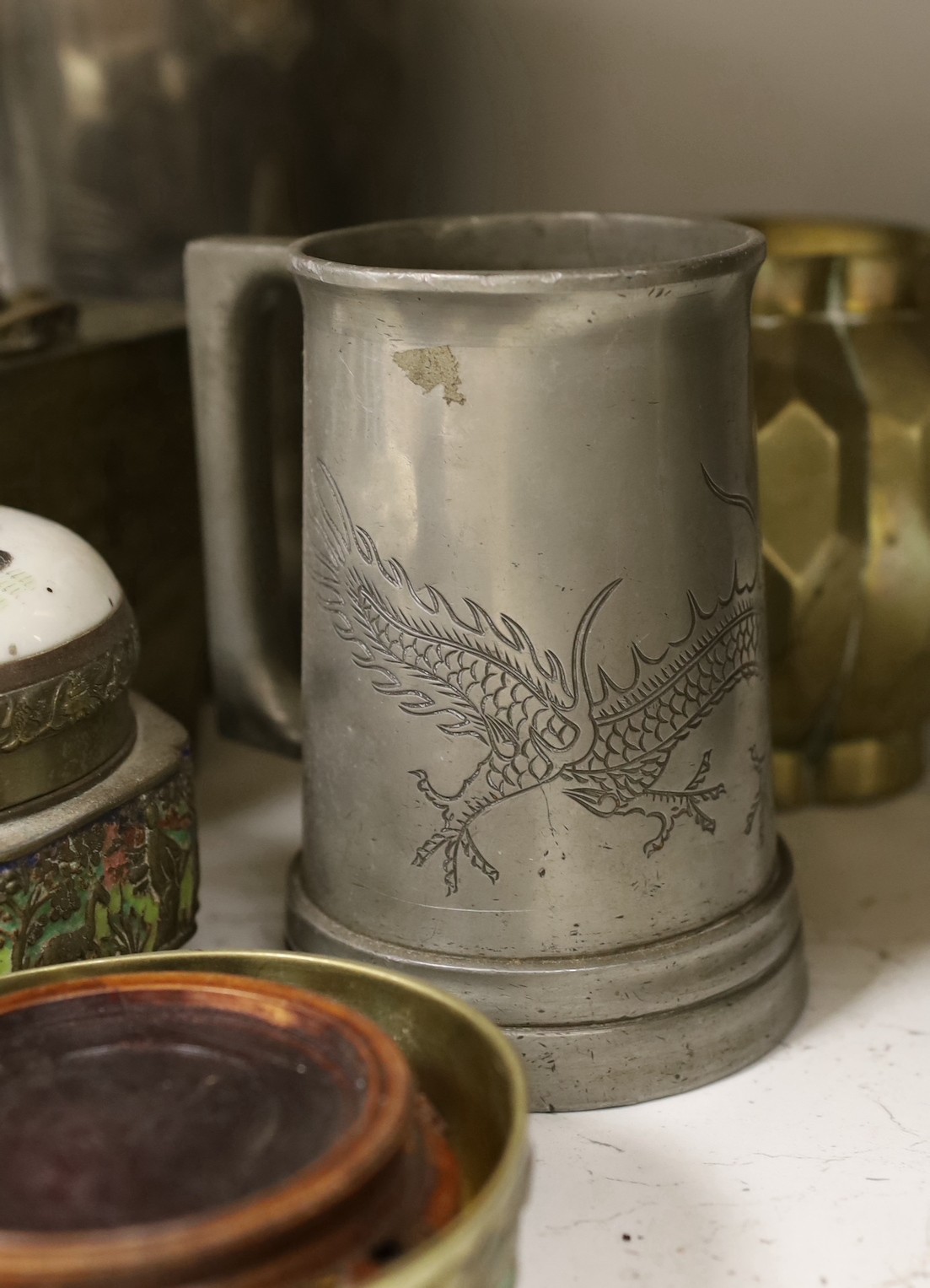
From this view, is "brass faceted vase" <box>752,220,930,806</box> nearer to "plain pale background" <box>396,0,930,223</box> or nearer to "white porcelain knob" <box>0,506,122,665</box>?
"plain pale background" <box>396,0,930,223</box>

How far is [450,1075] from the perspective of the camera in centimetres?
44

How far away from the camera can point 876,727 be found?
0.74 m

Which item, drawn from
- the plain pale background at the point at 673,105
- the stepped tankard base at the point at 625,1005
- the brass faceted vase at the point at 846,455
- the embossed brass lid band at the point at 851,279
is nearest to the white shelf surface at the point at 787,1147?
the stepped tankard base at the point at 625,1005

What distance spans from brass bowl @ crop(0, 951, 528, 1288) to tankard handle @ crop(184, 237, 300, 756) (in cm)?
18

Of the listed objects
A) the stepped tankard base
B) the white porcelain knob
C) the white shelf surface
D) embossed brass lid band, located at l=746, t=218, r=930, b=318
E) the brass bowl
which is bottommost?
the white shelf surface

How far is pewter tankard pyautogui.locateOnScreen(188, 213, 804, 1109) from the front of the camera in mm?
481

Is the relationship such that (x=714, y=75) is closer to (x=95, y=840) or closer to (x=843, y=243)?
(x=843, y=243)

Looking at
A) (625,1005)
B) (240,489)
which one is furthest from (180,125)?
(625,1005)

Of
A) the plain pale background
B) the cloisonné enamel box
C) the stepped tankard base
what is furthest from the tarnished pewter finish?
the stepped tankard base

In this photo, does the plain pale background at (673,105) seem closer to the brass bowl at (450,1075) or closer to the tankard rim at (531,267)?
the tankard rim at (531,267)

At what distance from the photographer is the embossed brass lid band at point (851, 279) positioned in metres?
0.68

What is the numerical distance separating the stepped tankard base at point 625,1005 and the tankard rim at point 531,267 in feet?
0.74

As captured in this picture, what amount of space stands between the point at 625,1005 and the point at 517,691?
0.12 metres

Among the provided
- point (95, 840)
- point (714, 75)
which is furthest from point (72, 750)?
point (714, 75)
